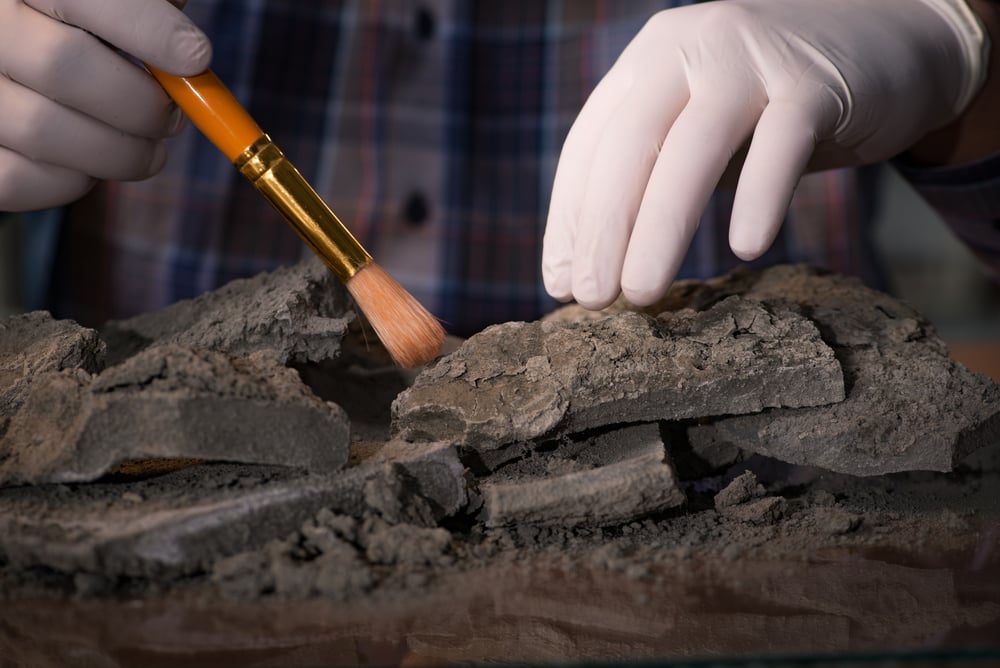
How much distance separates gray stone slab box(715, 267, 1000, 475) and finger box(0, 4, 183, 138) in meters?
0.97

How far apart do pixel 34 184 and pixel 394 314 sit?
703mm

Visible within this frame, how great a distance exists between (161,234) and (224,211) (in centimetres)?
16

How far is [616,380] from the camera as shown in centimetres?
94

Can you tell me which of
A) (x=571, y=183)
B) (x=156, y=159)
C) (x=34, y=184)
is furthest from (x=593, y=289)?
(x=34, y=184)

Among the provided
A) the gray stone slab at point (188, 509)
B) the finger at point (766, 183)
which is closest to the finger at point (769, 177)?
the finger at point (766, 183)

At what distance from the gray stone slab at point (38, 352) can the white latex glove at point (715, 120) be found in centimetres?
60

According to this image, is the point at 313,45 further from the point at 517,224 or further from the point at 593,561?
the point at 593,561

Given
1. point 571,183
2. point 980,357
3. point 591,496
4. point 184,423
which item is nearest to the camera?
point 184,423

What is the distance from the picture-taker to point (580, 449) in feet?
3.26

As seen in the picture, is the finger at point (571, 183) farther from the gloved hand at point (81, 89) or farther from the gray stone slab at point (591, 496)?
the gloved hand at point (81, 89)

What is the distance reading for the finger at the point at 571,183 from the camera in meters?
1.17

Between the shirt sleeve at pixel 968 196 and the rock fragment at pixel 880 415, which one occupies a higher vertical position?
the shirt sleeve at pixel 968 196

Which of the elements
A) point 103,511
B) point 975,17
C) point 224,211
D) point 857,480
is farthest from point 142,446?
point 975,17

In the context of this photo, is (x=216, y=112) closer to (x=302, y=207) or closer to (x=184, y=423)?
(x=302, y=207)
